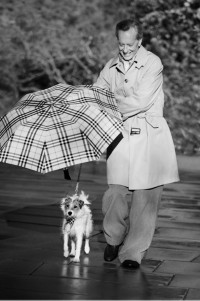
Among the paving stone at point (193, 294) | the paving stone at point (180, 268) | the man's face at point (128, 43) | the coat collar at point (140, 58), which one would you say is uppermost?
the man's face at point (128, 43)

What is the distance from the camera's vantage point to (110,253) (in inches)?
293

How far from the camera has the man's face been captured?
282 inches

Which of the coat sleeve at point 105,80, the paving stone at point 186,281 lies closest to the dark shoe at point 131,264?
the paving stone at point 186,281

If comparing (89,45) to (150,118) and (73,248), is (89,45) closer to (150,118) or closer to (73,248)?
(73,248)

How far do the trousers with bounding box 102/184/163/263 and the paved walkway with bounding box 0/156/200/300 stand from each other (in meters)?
0.17

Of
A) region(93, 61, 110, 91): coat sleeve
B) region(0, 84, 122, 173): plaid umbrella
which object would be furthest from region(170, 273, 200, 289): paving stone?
region(93, 61, 110, 91): coat sleeve

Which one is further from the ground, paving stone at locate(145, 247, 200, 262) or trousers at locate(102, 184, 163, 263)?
trousers at locate(102, 184, 163, 263)

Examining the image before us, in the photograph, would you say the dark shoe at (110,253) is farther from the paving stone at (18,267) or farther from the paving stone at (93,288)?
the paving stone at (93,288)

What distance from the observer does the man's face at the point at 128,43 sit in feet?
23.5

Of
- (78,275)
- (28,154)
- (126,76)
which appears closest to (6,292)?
(78,275)

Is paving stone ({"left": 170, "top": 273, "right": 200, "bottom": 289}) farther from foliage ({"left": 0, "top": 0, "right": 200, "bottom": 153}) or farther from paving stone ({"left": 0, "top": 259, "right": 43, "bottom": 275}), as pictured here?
foliage ({"left": 0, "top": 0, "right": 200, "bottom": 153})

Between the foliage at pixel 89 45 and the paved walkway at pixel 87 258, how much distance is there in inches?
245

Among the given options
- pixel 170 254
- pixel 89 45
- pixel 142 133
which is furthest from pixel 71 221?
pixel 89 45

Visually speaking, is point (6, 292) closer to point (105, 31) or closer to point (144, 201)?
point (144, 201)
